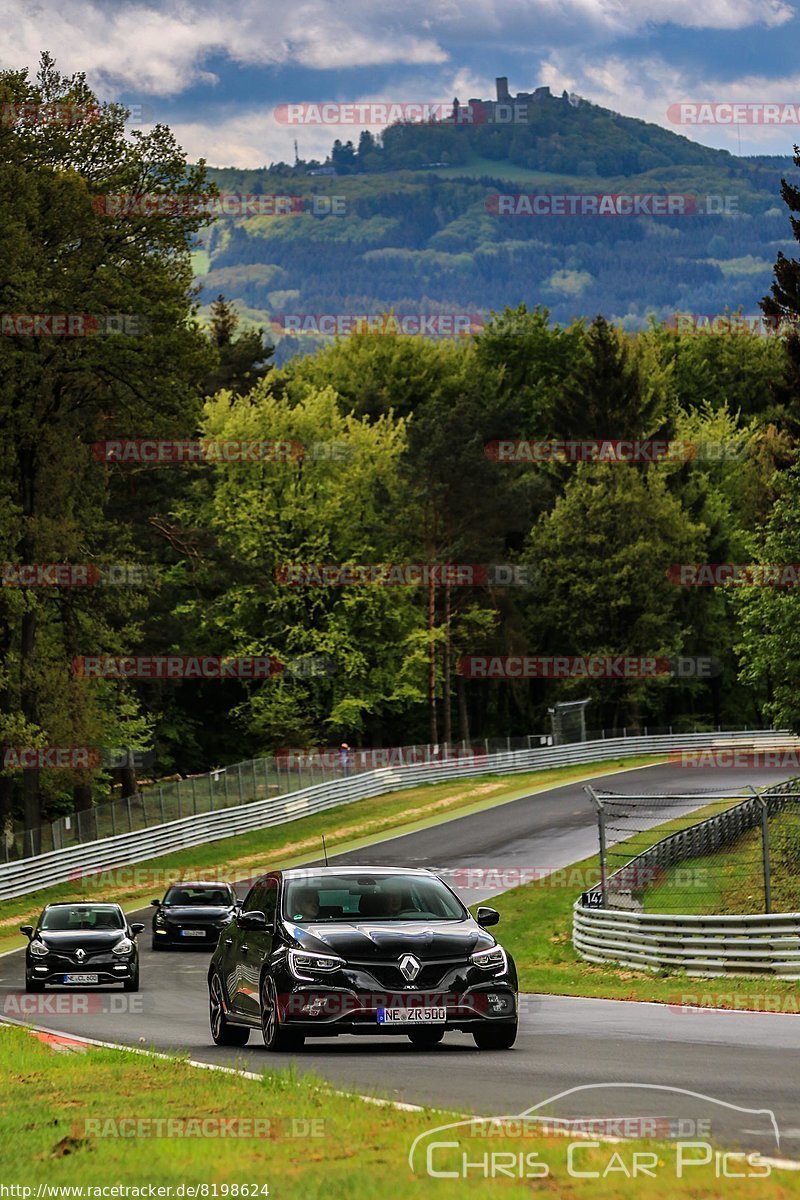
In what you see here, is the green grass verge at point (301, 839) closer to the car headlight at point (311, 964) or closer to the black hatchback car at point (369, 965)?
the black hatchback car at point (369, 965)

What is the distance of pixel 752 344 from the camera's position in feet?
349

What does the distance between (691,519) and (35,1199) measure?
8658 cm

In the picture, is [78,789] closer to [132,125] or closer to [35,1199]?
[132,125]

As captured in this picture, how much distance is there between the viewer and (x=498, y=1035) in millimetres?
14430

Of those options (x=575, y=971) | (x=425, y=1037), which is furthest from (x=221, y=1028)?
(x=575, y=971)

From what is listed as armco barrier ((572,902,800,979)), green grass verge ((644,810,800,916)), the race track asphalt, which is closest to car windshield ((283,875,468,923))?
the race track asphalt

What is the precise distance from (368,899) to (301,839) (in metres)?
40.9

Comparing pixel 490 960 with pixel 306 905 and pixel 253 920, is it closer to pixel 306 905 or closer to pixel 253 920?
pixel 306 905

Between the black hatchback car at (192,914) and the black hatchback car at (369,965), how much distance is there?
2092 centimetres

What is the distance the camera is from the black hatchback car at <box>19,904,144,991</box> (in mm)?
26859

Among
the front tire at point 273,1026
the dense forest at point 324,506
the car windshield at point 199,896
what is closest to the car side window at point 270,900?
the front tire at point 273,1026

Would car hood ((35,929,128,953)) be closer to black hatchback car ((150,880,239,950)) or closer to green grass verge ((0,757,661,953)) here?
black hatchback car ((150,880,239,950))

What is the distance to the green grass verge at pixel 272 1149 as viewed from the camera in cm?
708

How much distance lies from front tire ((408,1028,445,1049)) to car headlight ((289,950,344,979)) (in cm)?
83
